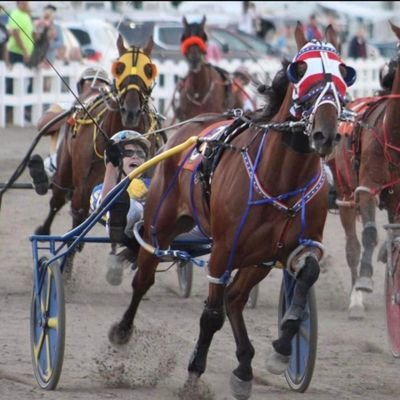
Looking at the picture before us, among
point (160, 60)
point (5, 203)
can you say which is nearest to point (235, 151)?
point (5, 203)

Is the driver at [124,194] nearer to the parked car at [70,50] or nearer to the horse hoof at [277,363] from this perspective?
the horse hoof at [277,363]

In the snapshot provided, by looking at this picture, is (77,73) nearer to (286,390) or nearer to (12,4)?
(12,4)

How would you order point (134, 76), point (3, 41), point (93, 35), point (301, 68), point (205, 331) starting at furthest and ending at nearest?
point (93, 35), point (3, 41), point (134, 76), point (205, 331), point (301, 68)

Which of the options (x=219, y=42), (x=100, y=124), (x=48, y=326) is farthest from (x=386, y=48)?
(x=48, y=326)

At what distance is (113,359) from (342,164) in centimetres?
330

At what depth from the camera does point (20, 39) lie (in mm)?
22250

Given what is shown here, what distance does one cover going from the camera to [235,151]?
788cm

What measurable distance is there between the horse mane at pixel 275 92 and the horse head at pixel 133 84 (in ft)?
9.66

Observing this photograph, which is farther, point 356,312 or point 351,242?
point 351,242

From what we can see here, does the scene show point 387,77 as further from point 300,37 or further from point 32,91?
point 32,91

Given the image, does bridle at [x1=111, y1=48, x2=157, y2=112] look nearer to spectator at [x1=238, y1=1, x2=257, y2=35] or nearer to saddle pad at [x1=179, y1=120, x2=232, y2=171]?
saddle pad at [x1=179, y1=120, x2=232, y2=171]

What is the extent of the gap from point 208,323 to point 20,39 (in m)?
14.9

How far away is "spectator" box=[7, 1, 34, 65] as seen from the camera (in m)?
21.6

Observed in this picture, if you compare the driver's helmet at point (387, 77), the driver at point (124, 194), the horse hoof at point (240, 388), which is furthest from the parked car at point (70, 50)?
the horse hoof at point (240, 388)
